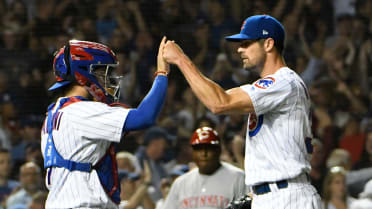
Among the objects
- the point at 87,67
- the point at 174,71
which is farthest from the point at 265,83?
the point at 174,71

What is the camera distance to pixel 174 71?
32.6 ft

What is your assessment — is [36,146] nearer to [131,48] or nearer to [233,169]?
[131,48]

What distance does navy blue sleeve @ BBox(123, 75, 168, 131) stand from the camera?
12.2 ft

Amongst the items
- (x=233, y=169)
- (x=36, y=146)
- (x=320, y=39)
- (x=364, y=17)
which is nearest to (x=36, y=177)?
(x=36, y=146)

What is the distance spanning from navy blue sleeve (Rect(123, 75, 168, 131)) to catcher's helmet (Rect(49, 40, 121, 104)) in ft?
1.05

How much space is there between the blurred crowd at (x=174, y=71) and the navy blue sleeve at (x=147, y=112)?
159 inches

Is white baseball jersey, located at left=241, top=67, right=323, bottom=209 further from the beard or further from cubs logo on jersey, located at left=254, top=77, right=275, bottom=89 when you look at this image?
the beard

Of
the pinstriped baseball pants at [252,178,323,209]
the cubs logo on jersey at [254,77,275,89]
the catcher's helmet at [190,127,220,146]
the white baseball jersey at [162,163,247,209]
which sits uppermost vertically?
the cubs logo on jersey at [254,77,275,89]

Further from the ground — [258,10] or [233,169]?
[258,10]

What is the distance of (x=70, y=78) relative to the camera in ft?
13.0

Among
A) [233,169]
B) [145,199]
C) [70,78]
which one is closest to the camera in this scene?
[70,78]

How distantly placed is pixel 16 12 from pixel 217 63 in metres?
3.17

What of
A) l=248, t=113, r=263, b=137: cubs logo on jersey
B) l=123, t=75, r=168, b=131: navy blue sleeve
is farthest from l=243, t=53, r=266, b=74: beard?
l=123, t=75, r=168, b=131: navy blue sleeve

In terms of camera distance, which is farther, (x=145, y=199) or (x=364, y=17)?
(x=364, y=17)
